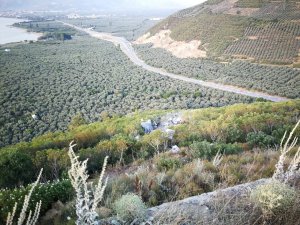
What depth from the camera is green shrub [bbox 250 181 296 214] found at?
14.8 feet

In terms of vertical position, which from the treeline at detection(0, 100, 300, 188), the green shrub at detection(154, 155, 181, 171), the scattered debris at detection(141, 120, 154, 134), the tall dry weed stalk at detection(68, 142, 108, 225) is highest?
the tall dry weed stalk at detection(68, 142, 108, 225)

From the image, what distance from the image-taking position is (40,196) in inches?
239

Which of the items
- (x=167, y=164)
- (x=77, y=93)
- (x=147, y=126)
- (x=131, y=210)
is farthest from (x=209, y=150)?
(x=77, y=93)

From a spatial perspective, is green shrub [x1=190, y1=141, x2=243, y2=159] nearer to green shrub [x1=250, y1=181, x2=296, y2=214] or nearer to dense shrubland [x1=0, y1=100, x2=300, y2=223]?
dense shrubland [x1=0, y1=100, x2=300, y2=223]

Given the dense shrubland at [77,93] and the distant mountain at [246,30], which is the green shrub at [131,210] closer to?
the dense shrubland at [77,93]

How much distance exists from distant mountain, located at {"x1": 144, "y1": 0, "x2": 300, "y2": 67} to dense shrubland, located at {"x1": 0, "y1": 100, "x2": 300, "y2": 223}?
50597mm

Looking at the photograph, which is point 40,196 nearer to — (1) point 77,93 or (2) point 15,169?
(2) point 15,169

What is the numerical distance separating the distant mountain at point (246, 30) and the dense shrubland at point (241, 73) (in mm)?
4893

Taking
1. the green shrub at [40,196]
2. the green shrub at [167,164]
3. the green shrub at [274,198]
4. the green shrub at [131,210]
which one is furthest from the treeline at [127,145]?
the green shrub at [274,198]

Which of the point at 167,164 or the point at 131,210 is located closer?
the point at 131,210

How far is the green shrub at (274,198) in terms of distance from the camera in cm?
452

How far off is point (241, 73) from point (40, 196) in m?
56.7

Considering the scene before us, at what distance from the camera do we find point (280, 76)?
54094 millimetres

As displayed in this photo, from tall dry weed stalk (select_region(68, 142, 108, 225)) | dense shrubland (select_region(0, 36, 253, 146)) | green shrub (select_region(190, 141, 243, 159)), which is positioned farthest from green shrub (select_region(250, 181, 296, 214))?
dense shrubland (select_region(0, 36, 253, 146))
